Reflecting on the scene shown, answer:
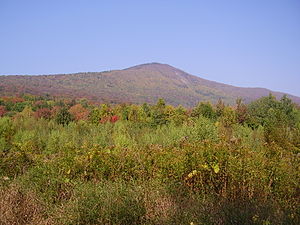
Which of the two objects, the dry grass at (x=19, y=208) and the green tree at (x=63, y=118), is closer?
the dry grass at (x=19, y=208)

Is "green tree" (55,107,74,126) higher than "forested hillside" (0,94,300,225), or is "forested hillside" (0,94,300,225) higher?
"forested hillside" (0,94,300,225)

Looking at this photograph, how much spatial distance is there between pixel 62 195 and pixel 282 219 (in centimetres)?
327

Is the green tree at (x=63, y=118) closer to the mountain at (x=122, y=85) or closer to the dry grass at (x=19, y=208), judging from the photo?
the dry grass at (x=19, y=208)

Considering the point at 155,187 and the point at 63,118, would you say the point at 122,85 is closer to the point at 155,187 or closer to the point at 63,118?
the point at 63,118

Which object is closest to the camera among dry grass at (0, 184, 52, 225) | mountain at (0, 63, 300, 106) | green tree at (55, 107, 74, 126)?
dry grass at (0, 184, 52, 225)

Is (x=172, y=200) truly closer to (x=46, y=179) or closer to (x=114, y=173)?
(x=114, y=173)

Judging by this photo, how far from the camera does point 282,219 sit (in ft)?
11.1

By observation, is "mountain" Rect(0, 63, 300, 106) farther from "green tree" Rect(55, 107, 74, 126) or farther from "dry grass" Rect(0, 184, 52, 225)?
"dry grass" Rect(0, 184, 52, 225)

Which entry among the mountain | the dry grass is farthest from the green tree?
the mountain

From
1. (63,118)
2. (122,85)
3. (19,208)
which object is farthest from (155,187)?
(122,85)

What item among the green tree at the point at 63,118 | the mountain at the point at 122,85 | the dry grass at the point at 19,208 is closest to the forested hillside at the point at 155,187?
the dry grass at the point at 19,208

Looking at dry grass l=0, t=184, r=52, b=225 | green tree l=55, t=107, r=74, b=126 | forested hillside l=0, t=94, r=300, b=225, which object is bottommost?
green tree l=55, t=107, r=74, b=126

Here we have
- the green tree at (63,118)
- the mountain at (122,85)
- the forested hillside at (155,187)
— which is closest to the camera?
the forested hillside at (155,187)

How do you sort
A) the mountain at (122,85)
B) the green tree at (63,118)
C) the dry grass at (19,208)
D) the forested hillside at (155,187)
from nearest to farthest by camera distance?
the forested hillside at (155,187)
the dry grass at (19,208)
the green tree at (63,118)
the mountain at (122,85)
